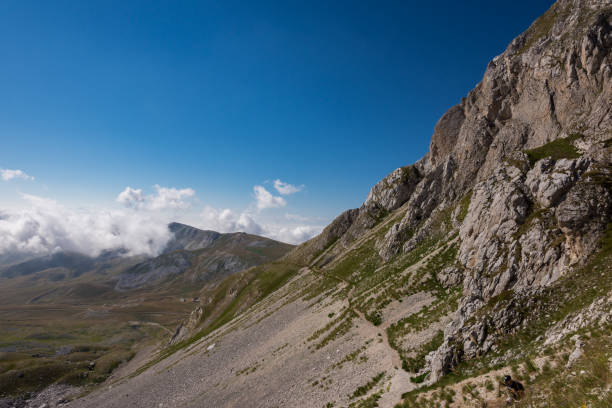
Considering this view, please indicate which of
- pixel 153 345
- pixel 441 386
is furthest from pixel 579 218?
pixel 153 345

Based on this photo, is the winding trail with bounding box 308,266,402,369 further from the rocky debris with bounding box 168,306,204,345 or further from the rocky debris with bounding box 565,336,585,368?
the rocky debris with bounding box 168,306,204,345

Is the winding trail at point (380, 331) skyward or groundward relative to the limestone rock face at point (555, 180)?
groundward

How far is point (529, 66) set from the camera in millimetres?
64750

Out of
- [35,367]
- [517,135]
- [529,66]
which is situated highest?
[529,66]

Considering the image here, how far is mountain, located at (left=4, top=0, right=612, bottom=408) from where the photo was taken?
57.5 feet

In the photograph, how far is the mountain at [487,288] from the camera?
17516 millimetres

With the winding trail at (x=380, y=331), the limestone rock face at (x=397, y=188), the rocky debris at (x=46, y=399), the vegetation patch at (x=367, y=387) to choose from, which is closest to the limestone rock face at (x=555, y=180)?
the winding trail at (x=380, y=331)

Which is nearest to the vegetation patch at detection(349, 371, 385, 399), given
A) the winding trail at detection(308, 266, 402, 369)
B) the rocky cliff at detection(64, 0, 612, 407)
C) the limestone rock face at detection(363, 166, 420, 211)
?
the rocky cliff at detection(64, 0, 612, 407)

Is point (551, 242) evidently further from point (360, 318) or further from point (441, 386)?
point (360, 318)

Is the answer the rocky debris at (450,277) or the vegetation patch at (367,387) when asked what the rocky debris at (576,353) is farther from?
the rocky debris at (450,277)

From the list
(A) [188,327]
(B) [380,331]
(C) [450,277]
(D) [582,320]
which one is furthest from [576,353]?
(A) [188,327]

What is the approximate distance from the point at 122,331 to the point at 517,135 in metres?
230

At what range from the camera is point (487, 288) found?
2939 cm

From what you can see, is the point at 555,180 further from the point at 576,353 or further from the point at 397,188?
the point at 397,188
